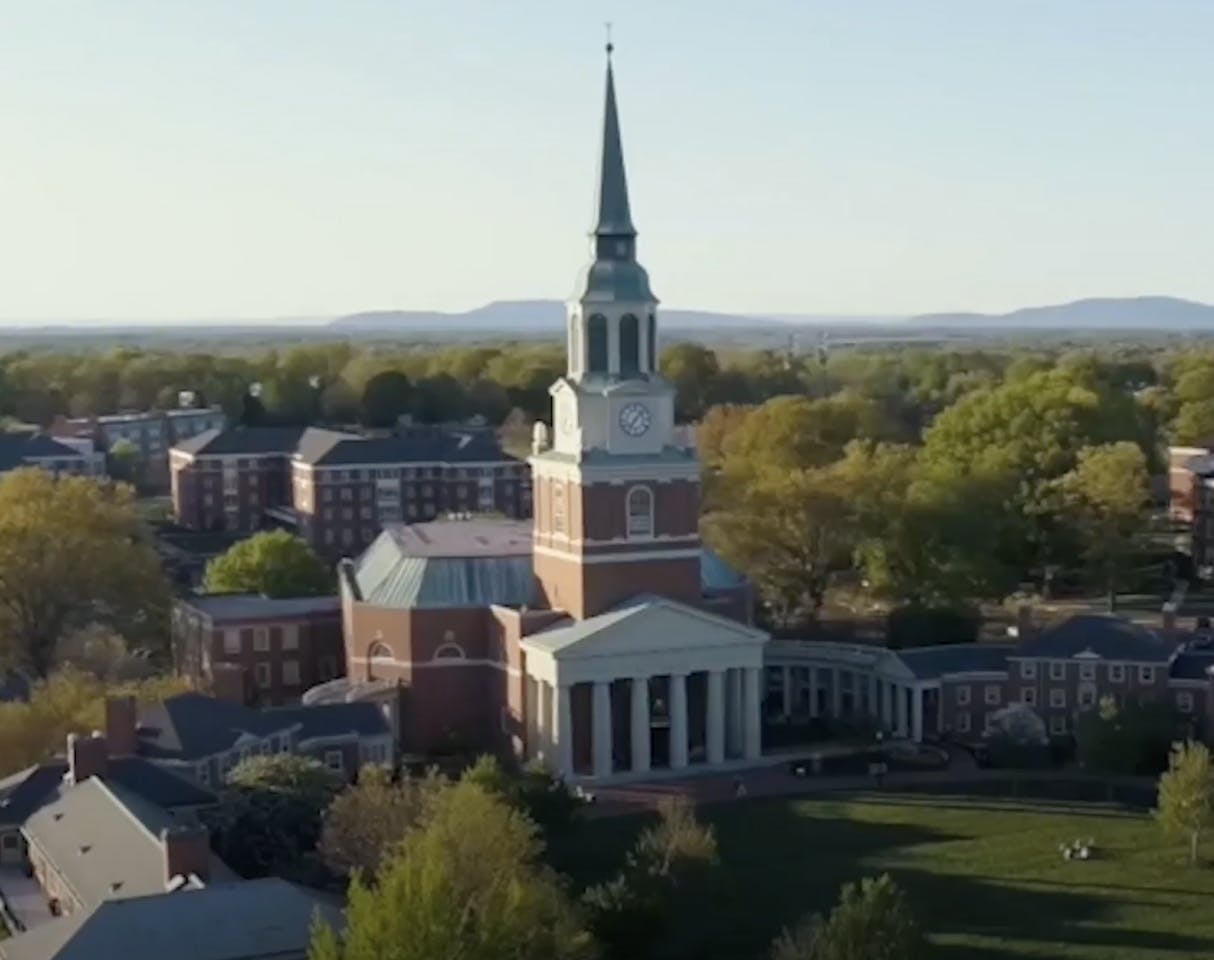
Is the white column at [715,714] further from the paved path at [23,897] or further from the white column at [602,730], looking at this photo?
the paved path at [23,897]

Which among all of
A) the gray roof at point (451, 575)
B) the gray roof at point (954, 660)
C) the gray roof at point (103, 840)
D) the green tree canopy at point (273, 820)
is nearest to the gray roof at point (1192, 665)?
the gray roof at point (954, 660)

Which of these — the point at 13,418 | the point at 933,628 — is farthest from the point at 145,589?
the point at 13,418

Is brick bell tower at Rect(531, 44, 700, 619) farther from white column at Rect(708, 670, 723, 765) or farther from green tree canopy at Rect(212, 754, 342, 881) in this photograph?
green tree canopy at Rect(212, 754, 342, 881)

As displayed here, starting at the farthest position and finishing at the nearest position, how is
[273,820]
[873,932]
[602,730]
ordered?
[602,730] → [273,820] → [873,932]

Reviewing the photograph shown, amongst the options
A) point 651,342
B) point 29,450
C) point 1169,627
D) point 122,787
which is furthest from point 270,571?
point 29,450

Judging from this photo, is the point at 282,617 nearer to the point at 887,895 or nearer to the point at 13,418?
the point at 887,895

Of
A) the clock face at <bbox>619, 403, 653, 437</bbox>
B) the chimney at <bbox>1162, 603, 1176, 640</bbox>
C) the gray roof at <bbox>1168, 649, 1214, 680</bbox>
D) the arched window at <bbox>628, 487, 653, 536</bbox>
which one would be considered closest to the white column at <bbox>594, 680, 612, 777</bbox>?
the arched window at <bbox>628, 487, 653, 536</bbox>

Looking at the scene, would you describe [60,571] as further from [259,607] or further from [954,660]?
[954,660]
